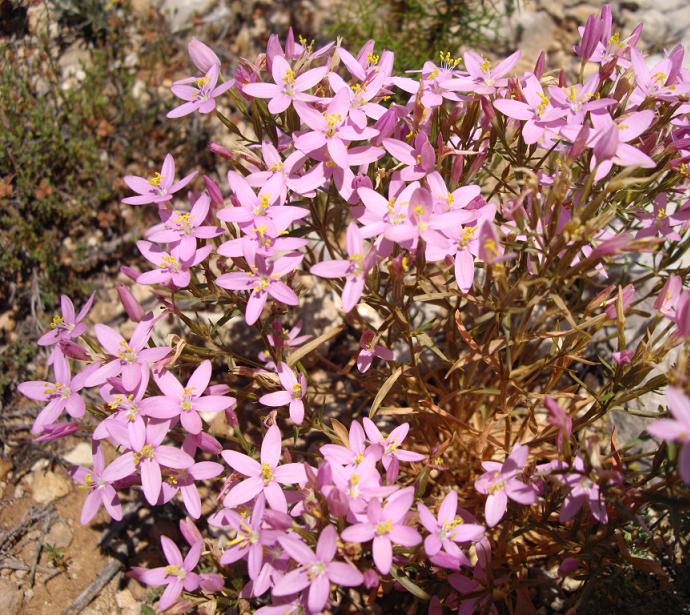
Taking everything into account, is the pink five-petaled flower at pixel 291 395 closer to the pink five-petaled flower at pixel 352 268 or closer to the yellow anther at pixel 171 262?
the pink five-petaled flower at pixel 352 268

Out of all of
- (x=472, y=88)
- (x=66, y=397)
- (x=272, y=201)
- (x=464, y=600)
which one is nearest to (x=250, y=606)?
(x=464, y=600)

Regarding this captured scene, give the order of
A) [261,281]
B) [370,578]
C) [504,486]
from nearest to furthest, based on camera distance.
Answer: [370,578]
[504,486]
[261,281]

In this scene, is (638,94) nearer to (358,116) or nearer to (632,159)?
(632,159)

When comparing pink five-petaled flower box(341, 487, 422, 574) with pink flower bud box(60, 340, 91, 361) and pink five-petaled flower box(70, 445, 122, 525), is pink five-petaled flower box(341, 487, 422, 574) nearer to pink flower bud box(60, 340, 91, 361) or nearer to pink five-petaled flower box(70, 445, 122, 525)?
pink five-petaled flower box(70, 445, 122, 525)

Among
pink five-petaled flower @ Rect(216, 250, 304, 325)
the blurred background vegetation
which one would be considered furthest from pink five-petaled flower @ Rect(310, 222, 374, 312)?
the blurred background vegetation

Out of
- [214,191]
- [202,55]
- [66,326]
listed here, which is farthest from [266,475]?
[202,55]

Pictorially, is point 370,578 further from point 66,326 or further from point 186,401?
point 66,326

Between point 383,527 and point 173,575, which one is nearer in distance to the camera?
point 383,527
